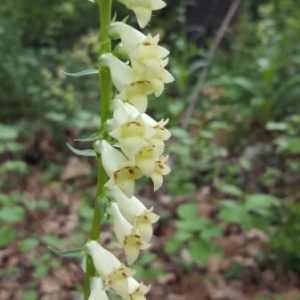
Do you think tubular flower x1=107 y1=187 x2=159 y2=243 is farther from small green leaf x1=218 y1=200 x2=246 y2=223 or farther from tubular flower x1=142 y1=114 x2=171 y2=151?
small green leaf x1=218 y1=200 x2=246 y2=223

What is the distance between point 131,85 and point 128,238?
0.37 metres

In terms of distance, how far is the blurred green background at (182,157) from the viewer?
3.01 meters

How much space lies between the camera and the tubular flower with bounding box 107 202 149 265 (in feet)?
4.12

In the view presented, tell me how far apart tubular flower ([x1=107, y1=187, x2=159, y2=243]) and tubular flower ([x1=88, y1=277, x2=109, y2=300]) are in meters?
0.16

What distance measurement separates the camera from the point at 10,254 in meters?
3.59

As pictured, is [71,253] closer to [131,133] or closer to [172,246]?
[131,133]

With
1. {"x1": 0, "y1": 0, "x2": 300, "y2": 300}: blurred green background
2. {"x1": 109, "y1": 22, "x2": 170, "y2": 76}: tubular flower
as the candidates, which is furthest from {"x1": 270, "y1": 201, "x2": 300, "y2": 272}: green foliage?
{"x1": 109, "y1": 22, "x2": 170, "y2": 76}: tubular flower

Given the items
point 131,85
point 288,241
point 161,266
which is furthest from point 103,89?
point 161,266

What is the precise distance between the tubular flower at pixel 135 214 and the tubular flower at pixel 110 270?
100 mm

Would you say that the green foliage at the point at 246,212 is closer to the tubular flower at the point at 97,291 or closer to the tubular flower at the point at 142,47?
the tubular flower at the point at 97,291

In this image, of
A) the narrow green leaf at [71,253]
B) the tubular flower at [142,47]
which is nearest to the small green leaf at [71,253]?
the narrow green leaf at [71,253]

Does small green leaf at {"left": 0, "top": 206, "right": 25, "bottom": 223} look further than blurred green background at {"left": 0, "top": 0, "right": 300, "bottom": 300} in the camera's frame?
No

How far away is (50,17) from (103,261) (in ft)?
17.3

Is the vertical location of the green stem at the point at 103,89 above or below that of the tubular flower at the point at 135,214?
above
